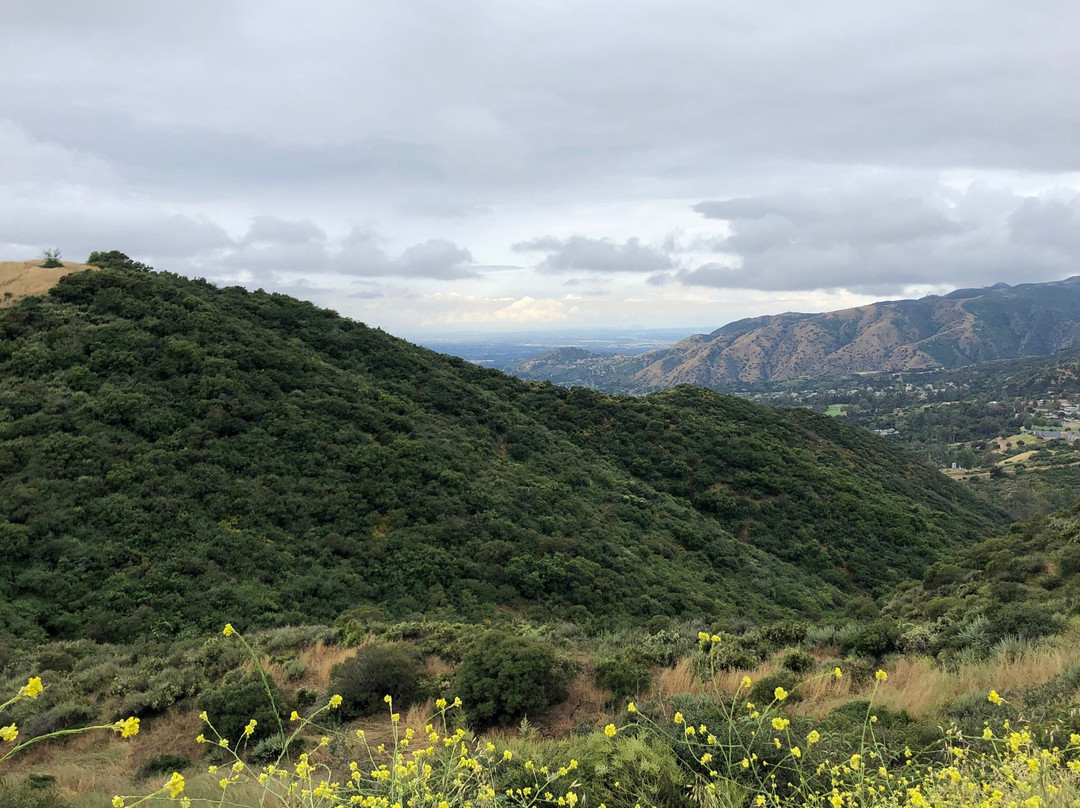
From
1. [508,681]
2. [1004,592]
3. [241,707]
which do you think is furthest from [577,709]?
[1004,592]

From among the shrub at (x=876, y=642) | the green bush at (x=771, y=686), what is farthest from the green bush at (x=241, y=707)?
the shrub at (x=876, y=642)

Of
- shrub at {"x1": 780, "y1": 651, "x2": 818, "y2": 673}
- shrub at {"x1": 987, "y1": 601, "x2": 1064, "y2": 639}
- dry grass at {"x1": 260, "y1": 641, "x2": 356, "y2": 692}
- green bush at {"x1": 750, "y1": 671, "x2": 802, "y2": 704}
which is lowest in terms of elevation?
dry grass at {"x1": 260, "y1": 641, "x2": 356, "y2": 692}

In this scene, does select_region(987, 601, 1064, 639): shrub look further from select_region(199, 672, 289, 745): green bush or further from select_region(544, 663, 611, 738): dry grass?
select_region(199, 672, 289, 745): green bush

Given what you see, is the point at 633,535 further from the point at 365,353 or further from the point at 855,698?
the point at 365,353

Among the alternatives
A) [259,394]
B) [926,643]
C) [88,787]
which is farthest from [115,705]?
[259,394]

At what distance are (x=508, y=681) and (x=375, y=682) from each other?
6.36 feet

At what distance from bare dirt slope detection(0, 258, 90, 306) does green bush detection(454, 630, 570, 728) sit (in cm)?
2821

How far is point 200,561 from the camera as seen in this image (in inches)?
519

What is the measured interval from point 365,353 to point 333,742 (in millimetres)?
26098

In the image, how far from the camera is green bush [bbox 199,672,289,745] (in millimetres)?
6438

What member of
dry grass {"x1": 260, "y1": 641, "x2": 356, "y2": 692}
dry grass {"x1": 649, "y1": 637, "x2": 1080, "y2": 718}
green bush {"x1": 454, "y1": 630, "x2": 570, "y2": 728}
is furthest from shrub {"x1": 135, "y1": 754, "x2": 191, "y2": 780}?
dry grass {"x1": 649, "y1": 637, "x2": 1080, "y2": 718}

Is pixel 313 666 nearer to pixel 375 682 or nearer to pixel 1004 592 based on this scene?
pixel 375 682

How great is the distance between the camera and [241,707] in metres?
6.61

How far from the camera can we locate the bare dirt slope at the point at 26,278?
75.0 feet
